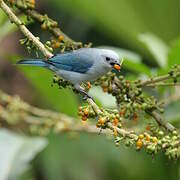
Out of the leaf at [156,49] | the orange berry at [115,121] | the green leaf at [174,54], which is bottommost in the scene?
the orange berry at [115,121]

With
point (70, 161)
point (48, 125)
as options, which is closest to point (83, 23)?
point (70, 161)

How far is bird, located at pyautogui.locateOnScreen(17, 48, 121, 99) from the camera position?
11.9 feet

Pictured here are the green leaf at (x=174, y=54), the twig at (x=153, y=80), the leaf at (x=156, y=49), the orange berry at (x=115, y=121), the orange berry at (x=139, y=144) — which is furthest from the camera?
the leaf at (x=156, y=49)

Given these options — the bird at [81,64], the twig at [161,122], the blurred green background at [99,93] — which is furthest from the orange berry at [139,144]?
the blurred green background at [99,93]

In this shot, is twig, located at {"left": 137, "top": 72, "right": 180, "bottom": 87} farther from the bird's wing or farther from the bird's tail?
the bird's tail

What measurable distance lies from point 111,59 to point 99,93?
0.73 m

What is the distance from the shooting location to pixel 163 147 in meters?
2.67

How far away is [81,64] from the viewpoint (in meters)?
3.95

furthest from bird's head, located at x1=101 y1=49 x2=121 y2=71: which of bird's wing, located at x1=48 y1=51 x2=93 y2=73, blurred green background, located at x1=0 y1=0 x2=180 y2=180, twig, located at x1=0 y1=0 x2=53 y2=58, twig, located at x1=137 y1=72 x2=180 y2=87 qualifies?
twig, located at x1=0 y1=0 x2=53 y2=58

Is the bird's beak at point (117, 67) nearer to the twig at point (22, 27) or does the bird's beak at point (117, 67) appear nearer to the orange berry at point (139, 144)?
the twig at point (22, 27)

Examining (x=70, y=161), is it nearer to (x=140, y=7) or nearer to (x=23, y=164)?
(x=23, y=164)

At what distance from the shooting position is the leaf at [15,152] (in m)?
4.22

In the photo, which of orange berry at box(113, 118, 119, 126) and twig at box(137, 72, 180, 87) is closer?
orange berry at box(113, 118, 119, 126)

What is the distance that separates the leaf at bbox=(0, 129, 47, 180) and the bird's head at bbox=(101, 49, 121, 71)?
3.07 feet
